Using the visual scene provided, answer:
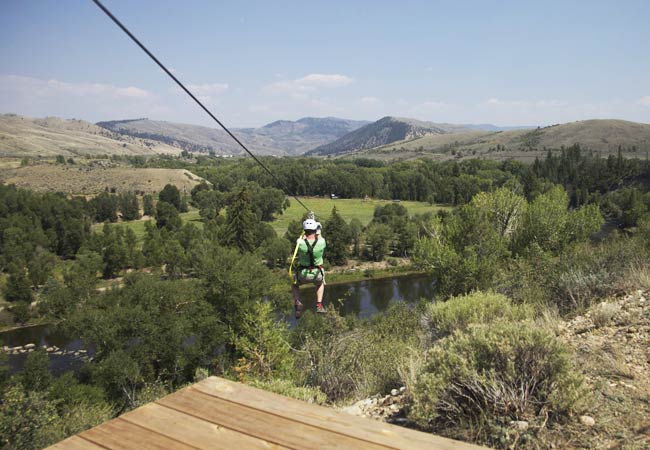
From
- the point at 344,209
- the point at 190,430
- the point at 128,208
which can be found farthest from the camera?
the point at 344,209

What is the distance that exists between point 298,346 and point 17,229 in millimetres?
53941

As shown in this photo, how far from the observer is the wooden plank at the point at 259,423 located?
1.98m

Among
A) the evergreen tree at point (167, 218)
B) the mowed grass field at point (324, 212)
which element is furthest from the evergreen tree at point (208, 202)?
the evergreen tree at point (167, 218)

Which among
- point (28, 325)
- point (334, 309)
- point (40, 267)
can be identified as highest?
point (334, 309)

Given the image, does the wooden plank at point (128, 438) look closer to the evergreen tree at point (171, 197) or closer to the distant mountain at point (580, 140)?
the evergreen tree at point (171, 197)

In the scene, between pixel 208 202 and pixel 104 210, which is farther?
pixel 208 202

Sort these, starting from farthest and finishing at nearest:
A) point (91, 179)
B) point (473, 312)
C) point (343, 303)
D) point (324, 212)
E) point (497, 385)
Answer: point (91, 179) < point (324, 212) < point (343, 303) < point (473, 312) < point (497, 385)

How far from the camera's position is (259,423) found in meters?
2.13

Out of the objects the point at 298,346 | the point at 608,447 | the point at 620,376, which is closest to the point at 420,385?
the point at 608,447

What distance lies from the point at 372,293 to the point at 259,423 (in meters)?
48.1

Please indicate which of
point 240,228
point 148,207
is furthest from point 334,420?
point 148,207

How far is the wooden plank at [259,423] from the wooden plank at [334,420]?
4 cm

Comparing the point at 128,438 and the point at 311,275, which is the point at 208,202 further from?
the point at 128,438

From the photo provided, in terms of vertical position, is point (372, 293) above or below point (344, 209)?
below
